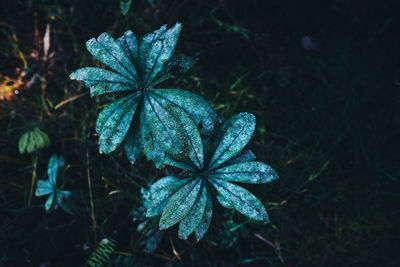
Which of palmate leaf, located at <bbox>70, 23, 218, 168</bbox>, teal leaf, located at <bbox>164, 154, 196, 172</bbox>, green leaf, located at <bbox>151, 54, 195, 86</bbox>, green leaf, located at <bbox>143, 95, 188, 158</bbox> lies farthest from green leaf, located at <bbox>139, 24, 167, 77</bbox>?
teal leaf, located at <bbox>164, 154, 196, 172</bbox>

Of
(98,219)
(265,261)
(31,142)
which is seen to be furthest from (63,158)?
(265,261)

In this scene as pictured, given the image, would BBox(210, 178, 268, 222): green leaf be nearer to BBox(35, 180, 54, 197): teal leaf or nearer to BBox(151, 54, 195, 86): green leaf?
BBox(151, 54, 195, 86): green leaf

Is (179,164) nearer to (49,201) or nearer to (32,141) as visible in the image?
(49,201)

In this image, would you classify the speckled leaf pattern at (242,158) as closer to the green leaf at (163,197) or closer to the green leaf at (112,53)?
the green leaf at (163,197)

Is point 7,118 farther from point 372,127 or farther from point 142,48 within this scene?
point 372,127

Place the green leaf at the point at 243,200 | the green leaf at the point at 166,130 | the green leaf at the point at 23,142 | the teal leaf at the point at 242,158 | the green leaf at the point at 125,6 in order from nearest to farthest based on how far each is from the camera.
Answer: the green leaf at the point at 166,130, the green leaf at the point at 243,200, the teal leaf at the point at 242,158, the green leaf at the point at 125,6, the green leaf at the point at 23,142

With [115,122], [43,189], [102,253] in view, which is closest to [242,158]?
[115,122]

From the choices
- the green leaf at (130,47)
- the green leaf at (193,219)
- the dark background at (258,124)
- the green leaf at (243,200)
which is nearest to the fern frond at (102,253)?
the dark background at (258,124)
